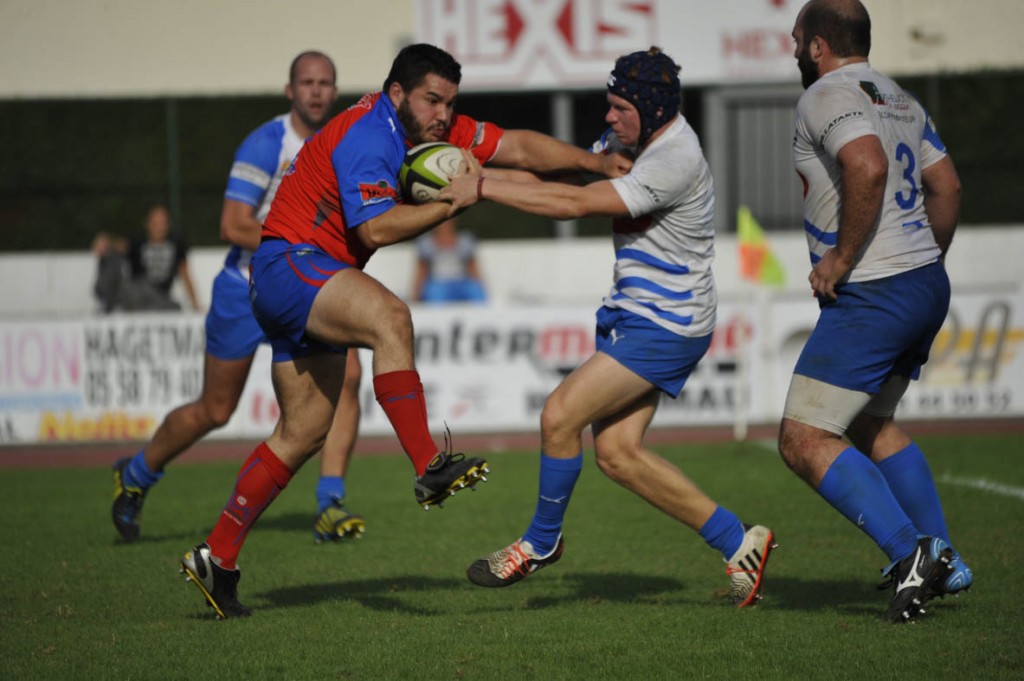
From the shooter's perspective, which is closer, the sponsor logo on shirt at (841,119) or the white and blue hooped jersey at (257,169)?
the sponsor logo on shirt at (841,119)

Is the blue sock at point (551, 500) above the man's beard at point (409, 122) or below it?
below

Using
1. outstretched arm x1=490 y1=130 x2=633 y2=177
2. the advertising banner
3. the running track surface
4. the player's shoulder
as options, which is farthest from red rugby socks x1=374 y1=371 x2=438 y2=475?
the advertising banner

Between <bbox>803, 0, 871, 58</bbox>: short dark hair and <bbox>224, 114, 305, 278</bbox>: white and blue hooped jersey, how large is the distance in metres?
3.34

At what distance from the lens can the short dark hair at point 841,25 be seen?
5.91 meters

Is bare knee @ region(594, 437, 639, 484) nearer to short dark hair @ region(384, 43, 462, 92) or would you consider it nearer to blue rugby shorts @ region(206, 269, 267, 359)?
short dark hair @ region(384, 43, 462, 92)

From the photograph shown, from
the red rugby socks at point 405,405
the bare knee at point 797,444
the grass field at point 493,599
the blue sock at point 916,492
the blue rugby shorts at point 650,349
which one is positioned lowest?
the grass field at point 493,599

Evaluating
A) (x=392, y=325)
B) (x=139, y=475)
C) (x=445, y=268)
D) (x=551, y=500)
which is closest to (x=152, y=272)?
(x=445, y=268)

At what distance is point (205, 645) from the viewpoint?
5555 millimetres

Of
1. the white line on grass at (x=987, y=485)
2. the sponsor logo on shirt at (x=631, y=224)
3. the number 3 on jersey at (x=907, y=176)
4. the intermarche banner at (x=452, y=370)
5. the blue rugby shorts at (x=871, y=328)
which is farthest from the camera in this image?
the intermarche banner at (x=452, y=370)

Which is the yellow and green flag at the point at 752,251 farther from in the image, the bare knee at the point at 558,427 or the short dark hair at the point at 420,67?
the short dark hair at the point at 420,67

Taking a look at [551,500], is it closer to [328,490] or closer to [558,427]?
[558,427]

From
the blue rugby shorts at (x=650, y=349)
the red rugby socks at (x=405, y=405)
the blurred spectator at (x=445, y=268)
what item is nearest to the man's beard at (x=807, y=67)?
the blue rugby shorts at (x=650, y=349)

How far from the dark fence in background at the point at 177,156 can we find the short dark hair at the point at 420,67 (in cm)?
1225

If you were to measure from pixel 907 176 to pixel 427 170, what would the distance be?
6.57ft
